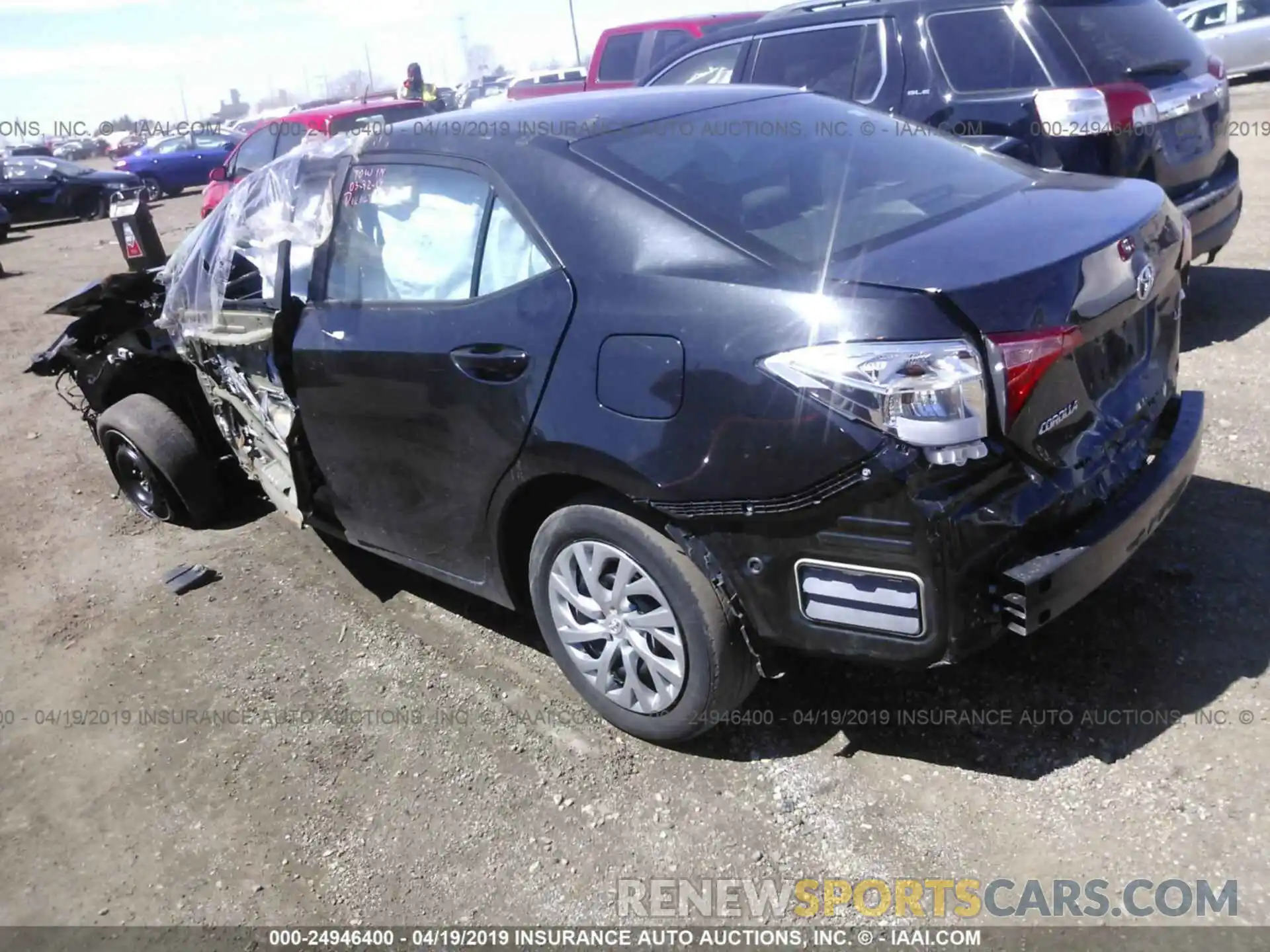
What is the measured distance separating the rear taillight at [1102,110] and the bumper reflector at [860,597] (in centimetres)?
361

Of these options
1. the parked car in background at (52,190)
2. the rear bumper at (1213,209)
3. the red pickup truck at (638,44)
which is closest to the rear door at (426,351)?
the rear bumper at (1213,209)

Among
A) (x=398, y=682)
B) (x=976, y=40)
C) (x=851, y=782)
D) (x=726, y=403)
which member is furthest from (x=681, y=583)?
(x=976, y=40)

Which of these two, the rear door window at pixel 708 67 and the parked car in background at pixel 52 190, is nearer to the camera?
the rear door window at pixel 708 67

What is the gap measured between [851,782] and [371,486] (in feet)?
6.16

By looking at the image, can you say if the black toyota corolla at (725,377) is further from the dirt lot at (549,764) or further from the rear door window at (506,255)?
the dirt lot at (549,764)

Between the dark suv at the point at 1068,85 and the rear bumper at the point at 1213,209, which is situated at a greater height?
the dark suv at the point at 1068,85

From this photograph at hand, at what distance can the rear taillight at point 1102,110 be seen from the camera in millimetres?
4887

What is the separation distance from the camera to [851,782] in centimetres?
276

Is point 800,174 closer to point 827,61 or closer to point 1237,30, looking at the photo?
point 827,61

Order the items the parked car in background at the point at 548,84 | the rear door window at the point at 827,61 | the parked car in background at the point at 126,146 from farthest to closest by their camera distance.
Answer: the parked car in background at the point at 126,146, the parked car in background at the point at 548,84, the rear door window at the point at 827,61

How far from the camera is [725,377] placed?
93.7 inches

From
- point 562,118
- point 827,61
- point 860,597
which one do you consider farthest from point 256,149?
point 860,597

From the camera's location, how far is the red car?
37.1 feet

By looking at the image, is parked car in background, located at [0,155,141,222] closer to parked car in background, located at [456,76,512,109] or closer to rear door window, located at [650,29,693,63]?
rear door window, located at [650,29,693,63]
